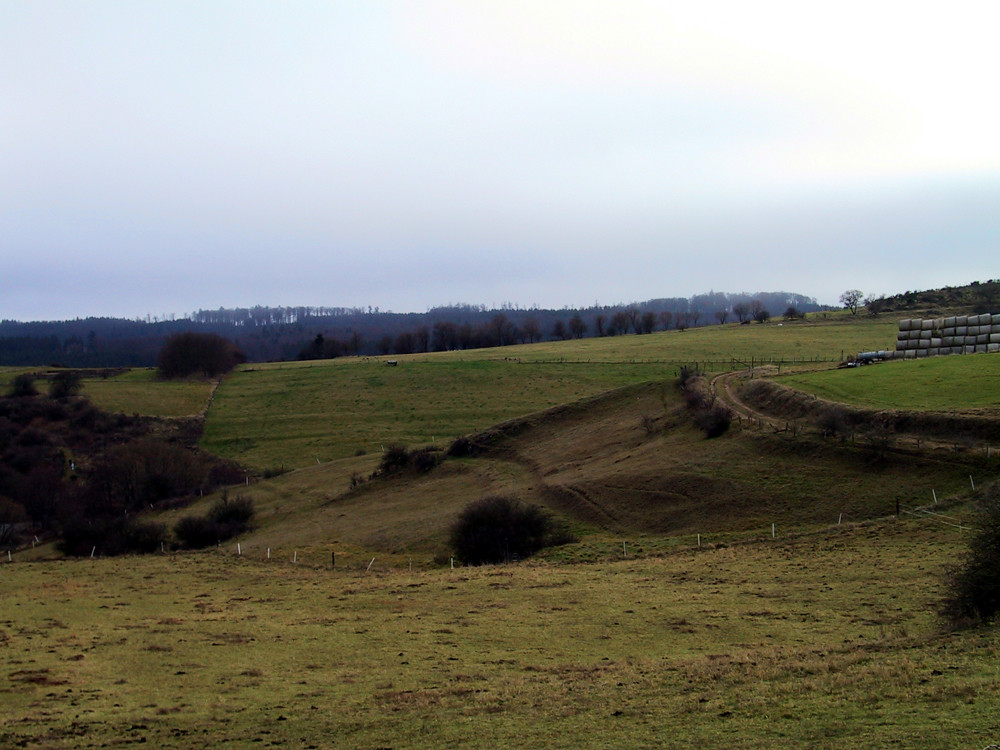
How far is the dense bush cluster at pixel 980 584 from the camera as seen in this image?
19250 millimetres

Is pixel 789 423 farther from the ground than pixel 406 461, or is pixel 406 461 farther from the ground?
pixel 789 423

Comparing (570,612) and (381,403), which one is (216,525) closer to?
(570,612)

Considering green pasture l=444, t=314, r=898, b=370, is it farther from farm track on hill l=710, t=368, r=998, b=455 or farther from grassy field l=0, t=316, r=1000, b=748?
grassy field l=0, t=316, r=1000, b=748

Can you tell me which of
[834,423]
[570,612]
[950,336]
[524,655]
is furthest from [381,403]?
[524,655]

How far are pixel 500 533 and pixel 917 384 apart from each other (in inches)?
987

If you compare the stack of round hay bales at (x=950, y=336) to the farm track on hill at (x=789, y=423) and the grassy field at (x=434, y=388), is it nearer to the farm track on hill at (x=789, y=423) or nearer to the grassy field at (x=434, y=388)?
the farm track on hill at (x=789, y=423)

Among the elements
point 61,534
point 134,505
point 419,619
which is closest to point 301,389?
point 134,505

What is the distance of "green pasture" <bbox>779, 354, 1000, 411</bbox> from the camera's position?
4156 centimetres

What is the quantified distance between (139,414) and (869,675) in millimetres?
87305

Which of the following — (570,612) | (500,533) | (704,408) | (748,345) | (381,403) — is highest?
(748,345)

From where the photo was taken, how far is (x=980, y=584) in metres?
19.5

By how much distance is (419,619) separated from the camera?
2577cm

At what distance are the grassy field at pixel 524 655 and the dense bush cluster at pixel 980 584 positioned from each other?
0.89 meters

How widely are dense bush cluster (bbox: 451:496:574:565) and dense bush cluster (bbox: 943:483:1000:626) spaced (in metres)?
20.3
